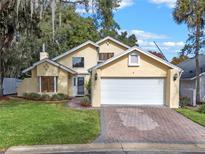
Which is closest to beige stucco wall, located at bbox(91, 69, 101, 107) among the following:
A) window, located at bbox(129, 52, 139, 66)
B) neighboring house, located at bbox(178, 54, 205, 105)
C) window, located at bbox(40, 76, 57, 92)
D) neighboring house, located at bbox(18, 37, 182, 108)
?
neighboring house, located at bbox(18, 37, 182, 108)

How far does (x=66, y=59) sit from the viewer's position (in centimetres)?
4234

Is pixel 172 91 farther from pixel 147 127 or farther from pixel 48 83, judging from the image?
pixel 48 83

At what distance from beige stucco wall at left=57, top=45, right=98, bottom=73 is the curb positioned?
27.8m

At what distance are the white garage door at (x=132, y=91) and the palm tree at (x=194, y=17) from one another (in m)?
5.01

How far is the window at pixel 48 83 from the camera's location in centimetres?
3822

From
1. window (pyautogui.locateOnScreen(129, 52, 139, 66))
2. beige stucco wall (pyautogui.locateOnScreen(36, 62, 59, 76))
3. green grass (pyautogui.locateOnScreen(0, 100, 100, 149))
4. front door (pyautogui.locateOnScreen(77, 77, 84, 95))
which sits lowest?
green grass (pyautogui.locateOnScreen(0, 100, 100, 149))

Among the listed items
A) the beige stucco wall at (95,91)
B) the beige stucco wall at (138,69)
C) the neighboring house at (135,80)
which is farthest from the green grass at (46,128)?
the beige stucco wall at (138,69)

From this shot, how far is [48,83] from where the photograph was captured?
127 feet

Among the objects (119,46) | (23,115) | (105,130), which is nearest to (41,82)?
(119,46)

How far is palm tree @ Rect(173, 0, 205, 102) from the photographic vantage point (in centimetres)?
3123

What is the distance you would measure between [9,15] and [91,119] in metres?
10.6

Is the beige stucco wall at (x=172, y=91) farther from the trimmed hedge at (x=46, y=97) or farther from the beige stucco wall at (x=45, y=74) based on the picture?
the beige stucco wall at (x=45, y=74)

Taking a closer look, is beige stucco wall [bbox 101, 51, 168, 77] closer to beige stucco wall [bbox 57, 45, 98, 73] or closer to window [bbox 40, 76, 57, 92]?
window [bbox 40, 76, 57, 92]

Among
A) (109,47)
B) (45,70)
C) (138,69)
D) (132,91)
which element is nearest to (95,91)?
(132,91)
